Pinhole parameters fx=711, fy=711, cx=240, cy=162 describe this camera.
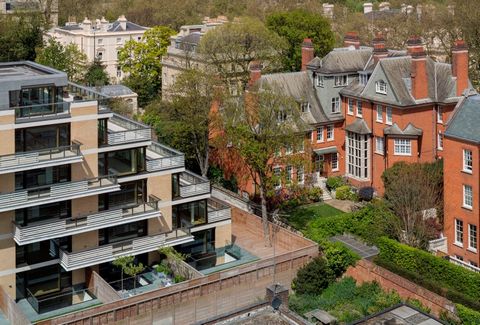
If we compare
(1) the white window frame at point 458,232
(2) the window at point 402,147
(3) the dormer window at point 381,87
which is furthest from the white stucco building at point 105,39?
(1) the white window frame at point 458,232

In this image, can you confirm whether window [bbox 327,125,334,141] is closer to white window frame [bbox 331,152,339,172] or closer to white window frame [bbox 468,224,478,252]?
white window frame [bbox 331,152,339,172]

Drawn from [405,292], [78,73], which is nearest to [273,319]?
[405,292]

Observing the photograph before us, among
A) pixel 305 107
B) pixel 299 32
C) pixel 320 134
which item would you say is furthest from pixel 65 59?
pixel 320 134

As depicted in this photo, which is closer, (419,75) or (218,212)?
(218,212)

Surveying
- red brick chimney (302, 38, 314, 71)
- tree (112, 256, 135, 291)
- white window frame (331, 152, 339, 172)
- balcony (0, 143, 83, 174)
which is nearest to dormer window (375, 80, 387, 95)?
white window frame (331, 152, 339, 172)

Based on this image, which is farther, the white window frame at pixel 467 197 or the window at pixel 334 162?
the window at pixel 334 162

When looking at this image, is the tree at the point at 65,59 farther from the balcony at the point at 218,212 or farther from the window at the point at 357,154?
the balcony at the point at 218,212

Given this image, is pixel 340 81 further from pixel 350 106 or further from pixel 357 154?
pixel 357 154
